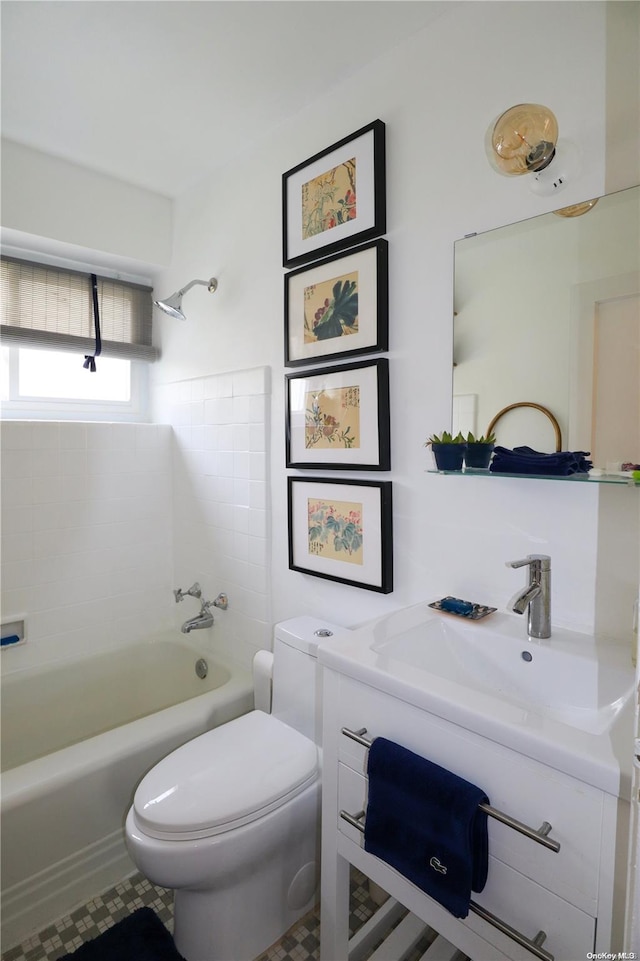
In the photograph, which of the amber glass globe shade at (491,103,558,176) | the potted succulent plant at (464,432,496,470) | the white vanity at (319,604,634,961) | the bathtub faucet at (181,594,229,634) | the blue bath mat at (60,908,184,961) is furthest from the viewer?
the bathtub faucet at (181,594,229,634)

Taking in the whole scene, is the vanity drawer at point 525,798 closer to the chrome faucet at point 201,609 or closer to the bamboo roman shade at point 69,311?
the chrome faucet at point 201,609

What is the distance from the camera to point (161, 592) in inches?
104

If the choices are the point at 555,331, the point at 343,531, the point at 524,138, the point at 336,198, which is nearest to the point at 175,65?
the point at 336,198

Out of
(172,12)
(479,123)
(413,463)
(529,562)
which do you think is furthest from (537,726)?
(172,12)

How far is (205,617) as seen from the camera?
2365mm

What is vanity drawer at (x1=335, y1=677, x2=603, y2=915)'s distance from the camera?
782 millimetres

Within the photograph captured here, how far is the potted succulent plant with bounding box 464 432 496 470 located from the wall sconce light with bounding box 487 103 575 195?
0.62m

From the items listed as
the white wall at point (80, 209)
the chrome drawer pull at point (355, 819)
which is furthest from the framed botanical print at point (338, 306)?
the chrome drawer pull at point (355, 819)

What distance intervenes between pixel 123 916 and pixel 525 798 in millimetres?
1449

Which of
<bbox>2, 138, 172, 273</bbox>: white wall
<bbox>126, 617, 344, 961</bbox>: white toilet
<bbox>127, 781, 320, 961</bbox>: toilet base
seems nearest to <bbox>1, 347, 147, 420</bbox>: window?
<bbox>2, 138, 172, 273</bbox>: white wall

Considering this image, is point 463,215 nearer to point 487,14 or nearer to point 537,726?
point 487,14

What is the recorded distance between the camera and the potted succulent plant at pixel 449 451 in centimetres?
134

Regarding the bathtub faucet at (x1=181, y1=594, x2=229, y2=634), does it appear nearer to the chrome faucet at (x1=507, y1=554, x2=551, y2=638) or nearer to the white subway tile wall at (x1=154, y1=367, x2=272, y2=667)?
the white subway tile wall at (x1=154, y1=367, x2=272, y2=667)

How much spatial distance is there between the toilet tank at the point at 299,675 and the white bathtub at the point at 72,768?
1.23ft
